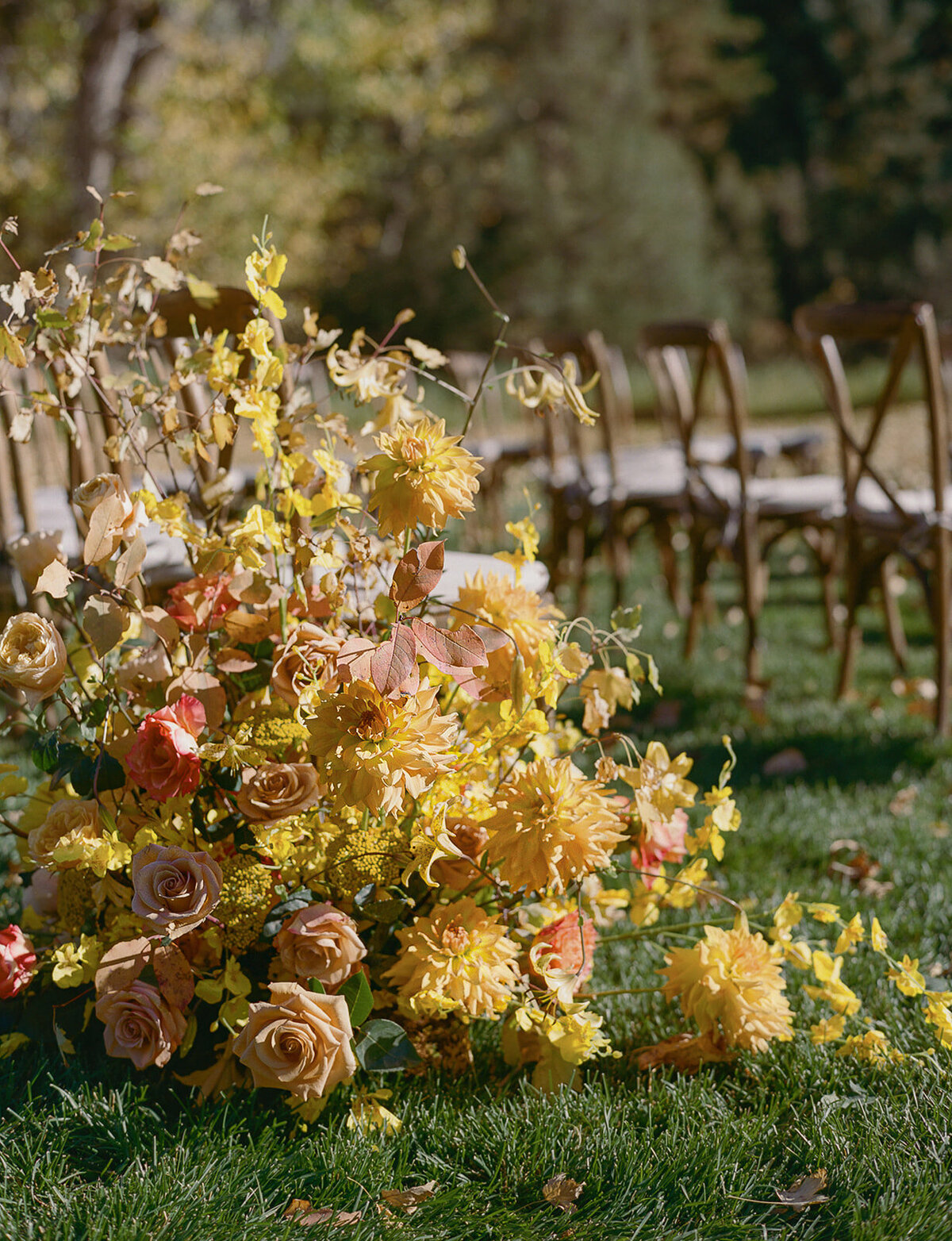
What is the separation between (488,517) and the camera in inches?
297

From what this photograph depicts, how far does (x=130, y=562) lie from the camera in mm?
1412

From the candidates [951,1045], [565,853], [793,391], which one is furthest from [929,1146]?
[793,391]

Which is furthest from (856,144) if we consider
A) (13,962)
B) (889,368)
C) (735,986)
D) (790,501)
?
(13,962)

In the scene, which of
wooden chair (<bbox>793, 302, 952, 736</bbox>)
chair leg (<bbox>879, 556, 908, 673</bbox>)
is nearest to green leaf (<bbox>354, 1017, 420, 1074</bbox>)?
wooden chair (<bbox>793, 302, 952, 736</bbox>)

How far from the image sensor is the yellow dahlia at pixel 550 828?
136cm

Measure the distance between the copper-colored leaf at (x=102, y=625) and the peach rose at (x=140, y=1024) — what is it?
1.51 ft

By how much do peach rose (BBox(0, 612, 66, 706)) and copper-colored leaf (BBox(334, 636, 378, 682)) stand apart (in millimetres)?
359

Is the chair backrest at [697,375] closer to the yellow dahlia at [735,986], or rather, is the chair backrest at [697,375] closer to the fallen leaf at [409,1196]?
the yellow dahlia at [735,986]

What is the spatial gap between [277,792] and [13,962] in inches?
18.8

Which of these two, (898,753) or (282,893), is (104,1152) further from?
(898,753)

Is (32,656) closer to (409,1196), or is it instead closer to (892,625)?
(409,1196)

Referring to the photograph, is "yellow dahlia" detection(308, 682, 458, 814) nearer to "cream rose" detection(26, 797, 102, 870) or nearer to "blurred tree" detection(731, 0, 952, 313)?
"cream rose" detection(26, 797, 102, 870)

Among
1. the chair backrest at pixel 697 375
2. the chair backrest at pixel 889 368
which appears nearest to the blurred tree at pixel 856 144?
the chair backrest at pixel 697 375

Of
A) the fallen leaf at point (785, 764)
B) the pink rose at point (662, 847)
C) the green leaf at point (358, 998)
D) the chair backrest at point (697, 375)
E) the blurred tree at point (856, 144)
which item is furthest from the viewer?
the blurred tree at point (856, 144)
